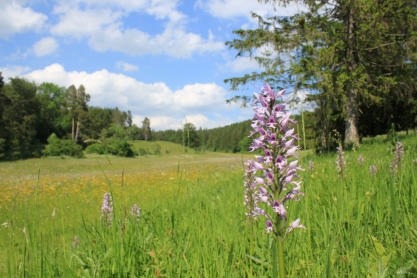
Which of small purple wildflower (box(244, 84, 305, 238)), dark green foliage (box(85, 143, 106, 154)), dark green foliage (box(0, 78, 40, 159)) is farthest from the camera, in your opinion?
dark green foliage (box(0, 78, 40, 159))

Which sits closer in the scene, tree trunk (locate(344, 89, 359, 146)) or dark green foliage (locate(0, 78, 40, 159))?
tree trunk (locate(344, 89, 359, 146))

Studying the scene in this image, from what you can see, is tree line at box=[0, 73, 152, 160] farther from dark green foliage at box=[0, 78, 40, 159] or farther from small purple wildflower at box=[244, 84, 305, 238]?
small purple wildflower at box=[244, 84, 305, 238]

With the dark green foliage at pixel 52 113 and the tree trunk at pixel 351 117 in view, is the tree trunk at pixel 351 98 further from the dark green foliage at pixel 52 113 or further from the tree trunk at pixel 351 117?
the dark green foliage at pixel 52 113

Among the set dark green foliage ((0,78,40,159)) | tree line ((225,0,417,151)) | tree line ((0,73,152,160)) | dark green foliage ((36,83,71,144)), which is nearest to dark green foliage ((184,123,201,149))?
tree line ((225,0,417,151))

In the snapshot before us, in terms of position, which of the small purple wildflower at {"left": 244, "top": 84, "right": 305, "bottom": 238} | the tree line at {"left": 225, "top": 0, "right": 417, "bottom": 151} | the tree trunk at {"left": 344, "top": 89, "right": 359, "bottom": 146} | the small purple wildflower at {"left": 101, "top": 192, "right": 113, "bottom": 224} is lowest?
the small purple wildflower at {"left": 101, "top": 192, "right": 113, "bottom": 224}

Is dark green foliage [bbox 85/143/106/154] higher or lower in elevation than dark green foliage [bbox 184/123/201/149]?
lower

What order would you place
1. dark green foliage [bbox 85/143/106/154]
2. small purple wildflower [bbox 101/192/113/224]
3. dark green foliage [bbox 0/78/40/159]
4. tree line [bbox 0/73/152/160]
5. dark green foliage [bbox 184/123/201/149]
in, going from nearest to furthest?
dark green foliage [bbox 85/143/106/154] < dark green foliage [bbox 184/123/201/149] < small purple wildflower [bbox 101/192/113/224] < dark green foliage [bbox 0/78/40/159] < tree line [bbox 0/73/152/160]

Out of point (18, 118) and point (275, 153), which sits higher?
point (18, 118)

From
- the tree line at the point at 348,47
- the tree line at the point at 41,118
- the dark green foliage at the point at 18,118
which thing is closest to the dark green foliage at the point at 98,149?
the tree line at the point at 348,47

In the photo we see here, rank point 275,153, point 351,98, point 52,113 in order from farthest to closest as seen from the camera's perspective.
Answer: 1. point 52,113
2. point 351,98
3. point 275,153

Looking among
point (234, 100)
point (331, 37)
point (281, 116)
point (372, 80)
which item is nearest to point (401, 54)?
point (372, 80)

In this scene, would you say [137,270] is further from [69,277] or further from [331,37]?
[331,37]

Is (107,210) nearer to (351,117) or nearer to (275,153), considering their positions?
(275,153)

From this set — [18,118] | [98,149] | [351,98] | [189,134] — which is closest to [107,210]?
[98,149]
